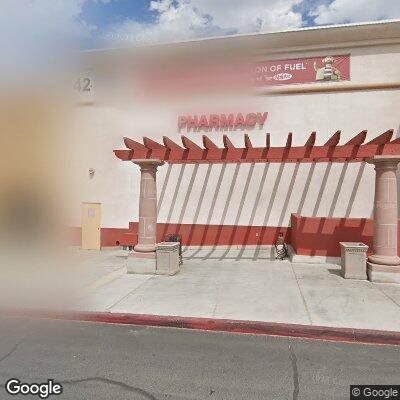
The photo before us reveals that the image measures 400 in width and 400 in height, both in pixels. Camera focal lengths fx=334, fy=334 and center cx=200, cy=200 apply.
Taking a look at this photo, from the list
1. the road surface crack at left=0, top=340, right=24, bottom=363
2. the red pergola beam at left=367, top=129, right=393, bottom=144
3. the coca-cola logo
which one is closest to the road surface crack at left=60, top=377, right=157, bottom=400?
the road surface crack at left=0, top=340, right=24, bottom=363

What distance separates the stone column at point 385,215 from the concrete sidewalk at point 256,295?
2.84ft

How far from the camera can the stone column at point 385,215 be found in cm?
957

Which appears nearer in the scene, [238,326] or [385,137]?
[238,326]

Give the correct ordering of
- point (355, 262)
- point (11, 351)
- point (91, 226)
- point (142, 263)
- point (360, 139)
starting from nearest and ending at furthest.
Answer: point (11, 351) → point (355, 262) → point (360, 139) → point (142, 263) → point (91, 226)

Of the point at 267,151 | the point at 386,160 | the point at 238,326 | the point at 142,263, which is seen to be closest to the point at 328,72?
the point at 267,151

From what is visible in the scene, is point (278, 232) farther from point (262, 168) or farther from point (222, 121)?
point (222, 121)

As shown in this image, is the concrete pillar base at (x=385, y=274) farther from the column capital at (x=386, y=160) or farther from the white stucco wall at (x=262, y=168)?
the white stucco wall at (x=262, y=168)

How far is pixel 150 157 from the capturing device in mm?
11055

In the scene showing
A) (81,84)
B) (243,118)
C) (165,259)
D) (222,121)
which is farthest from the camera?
(222,121)

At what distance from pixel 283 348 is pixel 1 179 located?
5394 millimetres

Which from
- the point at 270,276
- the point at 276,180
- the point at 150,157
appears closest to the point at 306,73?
the point at 276,180

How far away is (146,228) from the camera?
1077 cm

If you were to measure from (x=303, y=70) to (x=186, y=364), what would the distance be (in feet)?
41.9

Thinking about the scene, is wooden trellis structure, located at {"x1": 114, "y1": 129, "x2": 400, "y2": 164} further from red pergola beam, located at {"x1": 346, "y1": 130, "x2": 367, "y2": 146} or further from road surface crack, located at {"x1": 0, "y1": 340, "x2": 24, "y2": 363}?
road surface crack, located at {"x1": 0, "y1": 340, "x2": 24, "y2": 363}
